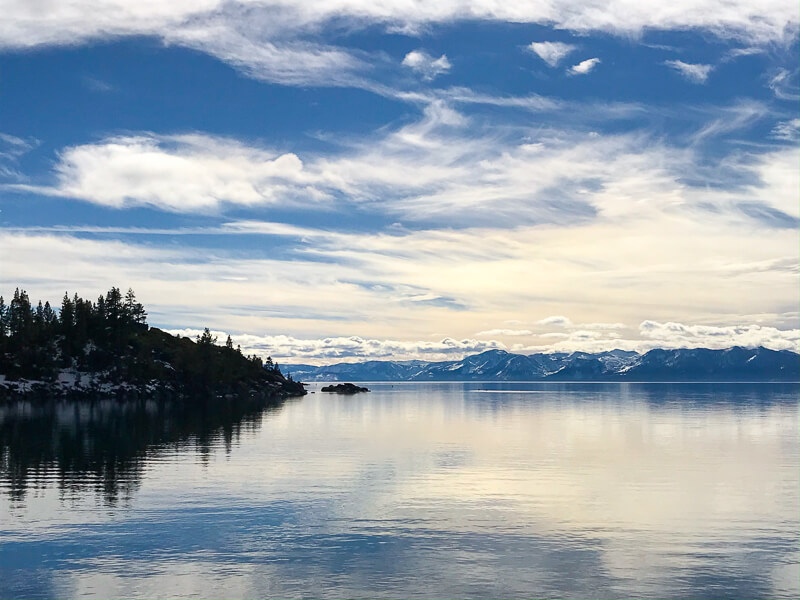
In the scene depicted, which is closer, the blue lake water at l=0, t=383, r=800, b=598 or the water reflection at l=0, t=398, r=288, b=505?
the blue lake water at l=0, t=383, r=800, b=598

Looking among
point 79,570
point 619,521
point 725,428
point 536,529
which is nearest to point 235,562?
point 79,570

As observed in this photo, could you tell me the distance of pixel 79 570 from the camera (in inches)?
1312

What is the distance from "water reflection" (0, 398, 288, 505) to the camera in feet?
196

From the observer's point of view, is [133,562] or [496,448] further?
Answer: [496,448]

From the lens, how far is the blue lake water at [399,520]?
105 feet

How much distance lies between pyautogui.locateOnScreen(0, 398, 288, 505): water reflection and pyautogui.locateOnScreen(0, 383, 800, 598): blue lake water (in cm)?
52

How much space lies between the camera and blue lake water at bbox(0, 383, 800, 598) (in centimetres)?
3197

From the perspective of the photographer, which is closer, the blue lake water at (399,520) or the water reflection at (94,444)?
the blue lake water at (399,520)

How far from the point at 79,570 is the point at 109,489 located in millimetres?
24432

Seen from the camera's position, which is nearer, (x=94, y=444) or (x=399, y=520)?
(x=399, y=520)

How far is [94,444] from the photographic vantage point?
303ft

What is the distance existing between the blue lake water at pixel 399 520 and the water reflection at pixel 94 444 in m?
0.52

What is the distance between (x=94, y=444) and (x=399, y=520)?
61303mm

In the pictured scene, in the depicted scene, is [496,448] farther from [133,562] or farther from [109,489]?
[133,562]
